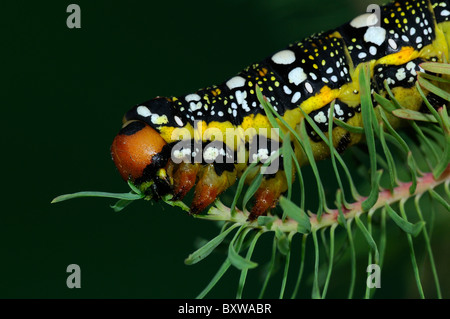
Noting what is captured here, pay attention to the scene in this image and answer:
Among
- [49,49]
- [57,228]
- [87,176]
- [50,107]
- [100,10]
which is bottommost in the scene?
[57,228]

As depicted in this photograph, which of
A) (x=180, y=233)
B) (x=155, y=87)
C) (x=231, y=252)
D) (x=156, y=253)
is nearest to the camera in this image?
(x=231, y=252)

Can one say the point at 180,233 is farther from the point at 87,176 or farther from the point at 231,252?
the point at 231,252

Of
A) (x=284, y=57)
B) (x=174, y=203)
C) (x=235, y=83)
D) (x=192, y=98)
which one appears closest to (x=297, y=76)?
(x=284, y=57)

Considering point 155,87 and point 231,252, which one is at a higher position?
point 155,87

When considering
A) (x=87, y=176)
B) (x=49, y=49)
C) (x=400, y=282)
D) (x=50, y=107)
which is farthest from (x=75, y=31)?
(x=400, y=282)

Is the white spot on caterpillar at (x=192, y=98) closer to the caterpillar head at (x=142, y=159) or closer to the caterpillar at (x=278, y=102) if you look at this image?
the caterpillar at (x=278, y=102)

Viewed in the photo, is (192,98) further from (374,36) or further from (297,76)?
(374,36)

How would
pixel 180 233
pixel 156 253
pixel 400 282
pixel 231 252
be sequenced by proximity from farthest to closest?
1. pixel 180 233
2. pixel 156 253
3. pixel 400 282
4. pixel 231 252
